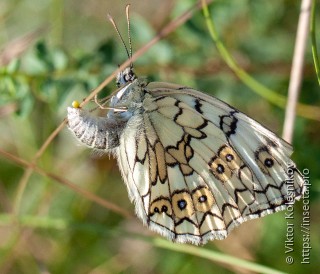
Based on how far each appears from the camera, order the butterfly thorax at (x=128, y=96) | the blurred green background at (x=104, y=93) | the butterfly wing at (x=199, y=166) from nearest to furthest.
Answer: the butterfly wing at (x=199, y=166)
the butterfly thorax at (x=128, y=96)
the blurred green background at (x=104, y=93)

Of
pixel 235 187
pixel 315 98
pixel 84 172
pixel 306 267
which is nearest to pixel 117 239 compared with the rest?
pixel 84 172

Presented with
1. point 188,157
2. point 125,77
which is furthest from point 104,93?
point 188,157

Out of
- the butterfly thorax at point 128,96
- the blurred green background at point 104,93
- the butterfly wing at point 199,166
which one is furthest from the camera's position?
the blurred green background at point 104,93

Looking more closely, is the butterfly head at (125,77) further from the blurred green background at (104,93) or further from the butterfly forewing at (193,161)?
the blurred green background at (104,93)

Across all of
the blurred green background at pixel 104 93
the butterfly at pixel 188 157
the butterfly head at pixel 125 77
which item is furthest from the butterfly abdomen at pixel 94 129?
the blurred green background at pixel 104 93

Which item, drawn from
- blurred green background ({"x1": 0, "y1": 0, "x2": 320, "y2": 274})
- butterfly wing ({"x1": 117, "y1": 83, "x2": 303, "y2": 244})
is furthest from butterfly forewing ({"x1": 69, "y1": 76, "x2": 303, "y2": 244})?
blurred green background ({"x1": 0, "y1": 0, "x2": 320, "y2": 274})
